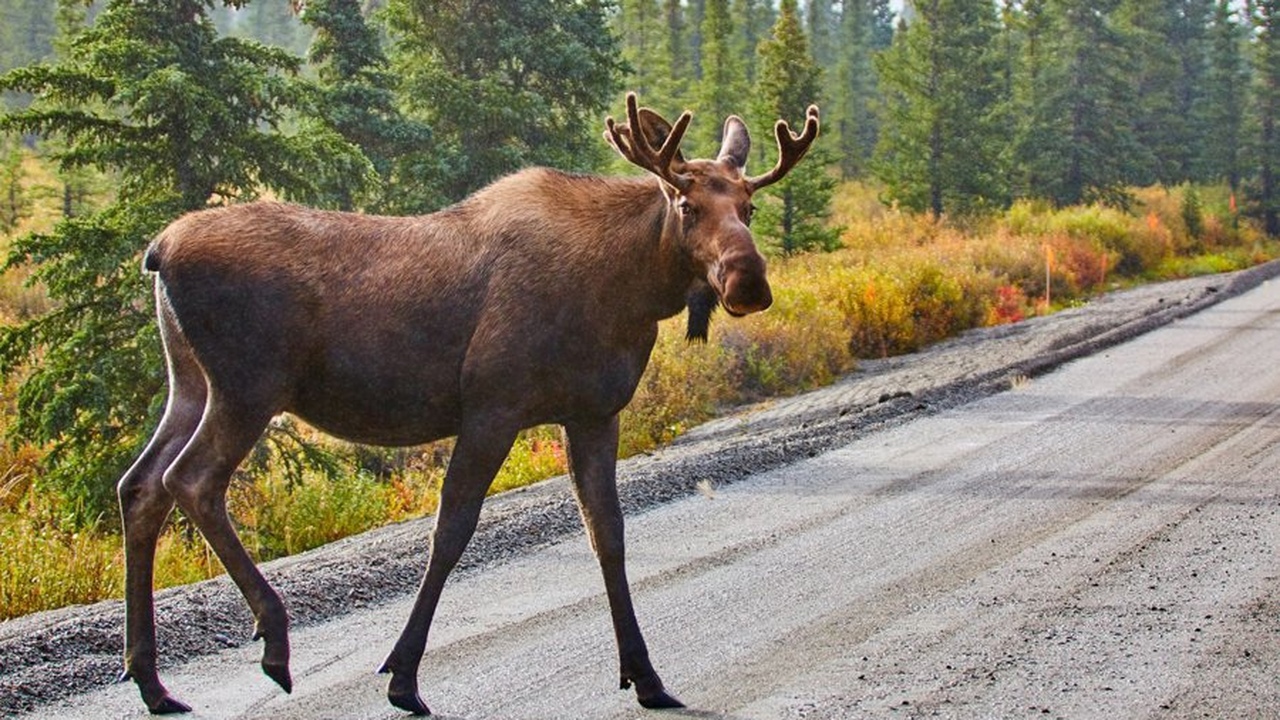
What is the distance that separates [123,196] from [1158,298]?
17334 mm

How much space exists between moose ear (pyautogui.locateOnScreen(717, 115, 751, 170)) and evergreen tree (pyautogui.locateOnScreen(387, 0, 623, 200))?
14.2m

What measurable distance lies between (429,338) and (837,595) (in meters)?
2.97

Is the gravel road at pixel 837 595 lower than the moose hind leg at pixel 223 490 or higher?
lower

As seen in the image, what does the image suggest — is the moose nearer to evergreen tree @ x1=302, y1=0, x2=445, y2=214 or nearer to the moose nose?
the moose nose

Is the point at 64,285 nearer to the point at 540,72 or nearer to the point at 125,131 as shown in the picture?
the point at 125,131

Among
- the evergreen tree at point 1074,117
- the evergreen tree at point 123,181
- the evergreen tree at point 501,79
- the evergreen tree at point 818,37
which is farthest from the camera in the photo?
the evergreen tree at point 818,37

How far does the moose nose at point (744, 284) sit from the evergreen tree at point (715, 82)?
37196mm

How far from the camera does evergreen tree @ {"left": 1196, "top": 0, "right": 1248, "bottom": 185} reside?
51125mm

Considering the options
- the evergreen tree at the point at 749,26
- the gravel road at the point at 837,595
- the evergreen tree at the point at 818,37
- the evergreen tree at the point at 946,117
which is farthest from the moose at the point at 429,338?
the evergreen tree at the point at 818,37

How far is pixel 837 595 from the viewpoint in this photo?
23.9ft

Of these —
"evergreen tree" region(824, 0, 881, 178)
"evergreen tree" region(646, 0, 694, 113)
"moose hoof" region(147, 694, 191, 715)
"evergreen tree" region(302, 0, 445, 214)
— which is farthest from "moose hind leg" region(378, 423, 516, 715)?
"evergreen tree" region(646, 0, 694, 113)

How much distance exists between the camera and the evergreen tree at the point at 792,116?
25.4 meters

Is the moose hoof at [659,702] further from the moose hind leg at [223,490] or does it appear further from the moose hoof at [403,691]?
the moose hind leg at [223,490]

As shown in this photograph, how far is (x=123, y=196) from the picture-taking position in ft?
38.5
